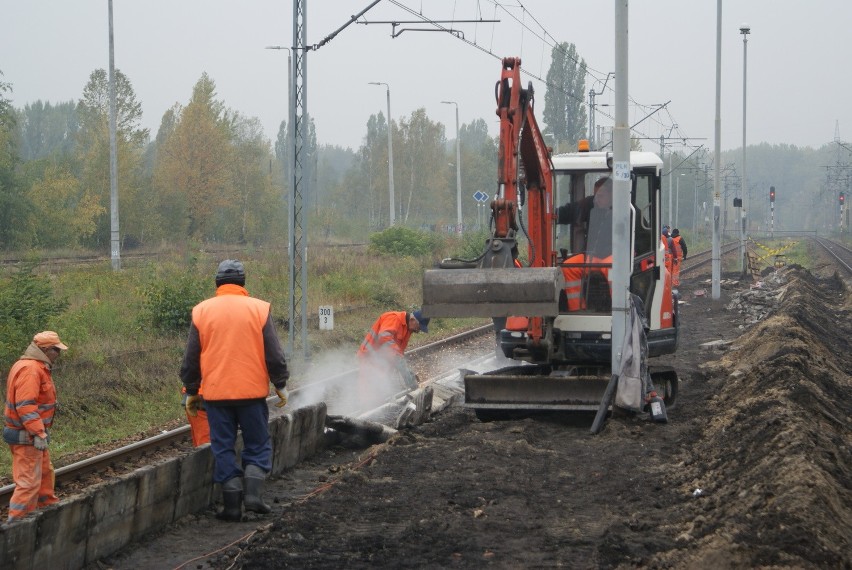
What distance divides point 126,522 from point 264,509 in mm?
1082

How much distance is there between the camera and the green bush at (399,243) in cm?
3838

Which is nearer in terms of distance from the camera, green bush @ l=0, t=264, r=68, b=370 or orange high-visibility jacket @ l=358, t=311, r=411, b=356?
orange high-visibility jacket @ l=358, t=311, r=411, b=356

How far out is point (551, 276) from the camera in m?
9.84

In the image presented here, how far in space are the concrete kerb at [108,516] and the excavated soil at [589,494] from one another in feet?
0.94

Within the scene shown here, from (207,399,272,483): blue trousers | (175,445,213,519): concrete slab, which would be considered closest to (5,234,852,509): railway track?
(175,445,213,519): concrete slab

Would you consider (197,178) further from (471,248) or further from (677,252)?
(677,252)

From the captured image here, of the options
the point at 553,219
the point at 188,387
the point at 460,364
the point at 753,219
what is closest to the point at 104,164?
the point at 460,364

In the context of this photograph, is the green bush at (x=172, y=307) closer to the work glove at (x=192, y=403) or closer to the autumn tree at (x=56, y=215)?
the work glove at (x=192, y=403)

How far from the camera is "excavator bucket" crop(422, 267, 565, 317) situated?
32.0ft

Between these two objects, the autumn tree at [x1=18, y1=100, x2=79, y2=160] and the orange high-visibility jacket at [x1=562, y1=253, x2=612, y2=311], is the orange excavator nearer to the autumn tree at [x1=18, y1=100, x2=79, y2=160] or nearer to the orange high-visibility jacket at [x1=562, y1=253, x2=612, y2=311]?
the orange high-visibility jacket at [x1=562, y1=253, x2=612, y2=311]

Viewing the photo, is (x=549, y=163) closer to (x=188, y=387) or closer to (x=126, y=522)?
(x=188, y=387)

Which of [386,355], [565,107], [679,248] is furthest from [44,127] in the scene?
[386,355]

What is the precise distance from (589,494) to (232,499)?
2671 millimetres

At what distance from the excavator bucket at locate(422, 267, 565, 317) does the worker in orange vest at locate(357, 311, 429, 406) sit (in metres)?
2.44
